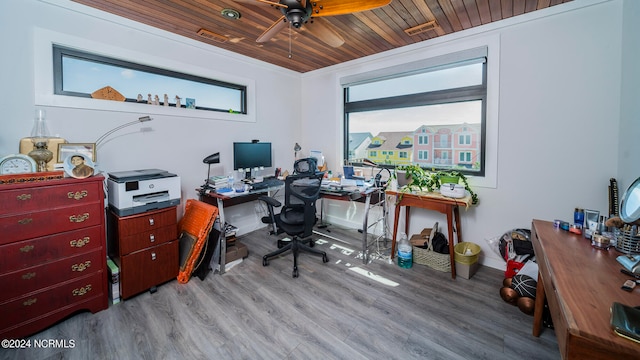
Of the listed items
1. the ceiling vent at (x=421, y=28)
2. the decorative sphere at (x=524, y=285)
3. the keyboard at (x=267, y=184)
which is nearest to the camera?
the decorative sphere at (x=524, y=285)

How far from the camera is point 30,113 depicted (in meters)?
2.09

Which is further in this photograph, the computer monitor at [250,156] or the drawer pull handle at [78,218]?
the computer monitor at [250,156]

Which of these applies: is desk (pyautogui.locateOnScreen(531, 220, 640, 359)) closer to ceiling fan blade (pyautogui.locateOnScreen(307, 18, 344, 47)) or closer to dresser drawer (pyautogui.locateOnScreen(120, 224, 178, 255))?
ceiling fan blade (pyautogui.locateOnScreen(307, 18, 344, 47))

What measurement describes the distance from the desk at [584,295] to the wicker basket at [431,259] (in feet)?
3.93

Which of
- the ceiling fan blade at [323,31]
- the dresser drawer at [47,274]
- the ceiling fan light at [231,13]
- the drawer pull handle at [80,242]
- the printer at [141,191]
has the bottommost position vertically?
the dresser drawer at [47,274]

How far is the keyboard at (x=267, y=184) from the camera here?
3.03m

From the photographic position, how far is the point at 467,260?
8.15 ft

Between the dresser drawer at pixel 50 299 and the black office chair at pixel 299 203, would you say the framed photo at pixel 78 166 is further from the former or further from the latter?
the black office chair at pixel 299 203

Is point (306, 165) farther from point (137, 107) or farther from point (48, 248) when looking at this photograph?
point (48, 248)

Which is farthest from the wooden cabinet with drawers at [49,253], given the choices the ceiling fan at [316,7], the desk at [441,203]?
the desk at [441,203]

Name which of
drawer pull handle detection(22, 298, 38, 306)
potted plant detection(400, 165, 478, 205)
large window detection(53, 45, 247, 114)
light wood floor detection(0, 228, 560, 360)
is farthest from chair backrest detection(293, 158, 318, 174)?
drawer pull handle detection(22, 298, 38, 306)

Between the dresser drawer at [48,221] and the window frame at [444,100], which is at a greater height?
the window frame at [444,100]

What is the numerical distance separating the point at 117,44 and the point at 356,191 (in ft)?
9.26

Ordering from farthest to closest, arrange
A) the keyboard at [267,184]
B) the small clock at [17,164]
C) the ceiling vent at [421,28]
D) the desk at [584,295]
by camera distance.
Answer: the keyboard at [267,184], the ceiling vent at [421,28], the small clock at [17,164], the desk at [584,295]
